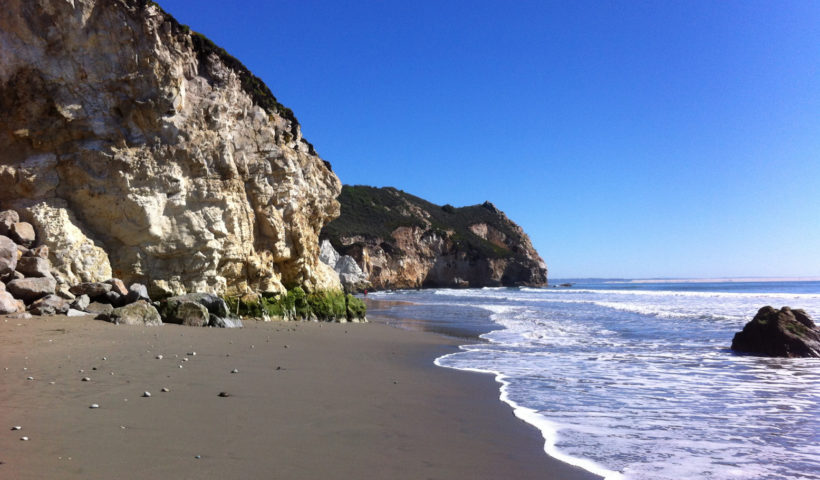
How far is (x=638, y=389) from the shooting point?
23.7 feet

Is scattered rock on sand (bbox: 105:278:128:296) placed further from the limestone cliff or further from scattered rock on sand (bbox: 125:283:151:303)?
the limestone cliff

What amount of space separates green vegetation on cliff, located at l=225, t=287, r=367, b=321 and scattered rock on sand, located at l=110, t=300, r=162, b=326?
319cm

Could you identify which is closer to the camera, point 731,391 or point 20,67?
point 731,391

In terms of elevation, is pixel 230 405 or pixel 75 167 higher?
pixel 75 167

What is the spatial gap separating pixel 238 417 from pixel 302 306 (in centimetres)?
1250

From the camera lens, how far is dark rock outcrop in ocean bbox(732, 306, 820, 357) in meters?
10.9

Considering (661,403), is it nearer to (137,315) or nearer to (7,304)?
(137,315)

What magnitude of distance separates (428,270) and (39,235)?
234 feet

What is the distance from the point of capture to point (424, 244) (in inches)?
3273

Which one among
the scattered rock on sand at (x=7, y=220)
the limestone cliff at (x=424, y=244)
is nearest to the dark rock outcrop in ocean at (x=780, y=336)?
the scattered rock on sand at (x=7, y=220)

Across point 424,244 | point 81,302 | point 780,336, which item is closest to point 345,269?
point 424,244

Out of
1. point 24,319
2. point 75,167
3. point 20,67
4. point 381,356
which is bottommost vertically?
point 381,356

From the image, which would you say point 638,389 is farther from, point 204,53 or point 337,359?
point 204,53

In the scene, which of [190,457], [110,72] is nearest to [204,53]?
[110,72]
